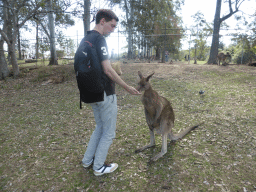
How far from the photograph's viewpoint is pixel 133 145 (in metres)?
3.29

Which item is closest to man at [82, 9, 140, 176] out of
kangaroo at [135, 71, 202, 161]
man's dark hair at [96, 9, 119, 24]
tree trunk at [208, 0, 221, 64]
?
man's dark hair at [96, 9, 119, 24]

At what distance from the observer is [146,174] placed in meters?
2.49

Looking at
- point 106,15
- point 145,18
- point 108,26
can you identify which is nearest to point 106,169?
point 108,26

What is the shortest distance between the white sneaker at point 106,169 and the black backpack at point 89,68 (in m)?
1.20

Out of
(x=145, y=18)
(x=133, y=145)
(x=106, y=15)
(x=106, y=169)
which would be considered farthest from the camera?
(x=145, y=18)

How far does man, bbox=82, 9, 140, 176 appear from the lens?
1.94 metres

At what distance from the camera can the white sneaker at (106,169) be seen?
7.86 ft

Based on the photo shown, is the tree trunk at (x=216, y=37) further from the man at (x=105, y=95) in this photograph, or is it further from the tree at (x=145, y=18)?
the man at (x=105, y=95)

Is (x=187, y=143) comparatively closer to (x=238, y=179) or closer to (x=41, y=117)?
(x=238, y=179)

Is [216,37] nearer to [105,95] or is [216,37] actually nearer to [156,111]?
[156,111]

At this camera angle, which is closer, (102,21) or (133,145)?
(102,21)

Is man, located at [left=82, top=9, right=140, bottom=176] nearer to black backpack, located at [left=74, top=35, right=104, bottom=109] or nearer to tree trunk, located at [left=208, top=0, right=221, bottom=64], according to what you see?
black backpack, located at [left=74, top=35, right=104, bottom=109]

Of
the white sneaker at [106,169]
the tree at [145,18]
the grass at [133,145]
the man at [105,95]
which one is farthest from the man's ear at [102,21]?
the tree at [145,18]

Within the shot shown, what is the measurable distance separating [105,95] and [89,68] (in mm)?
392
